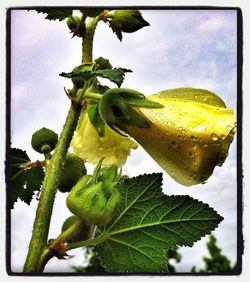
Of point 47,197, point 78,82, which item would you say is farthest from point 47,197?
point 78,82

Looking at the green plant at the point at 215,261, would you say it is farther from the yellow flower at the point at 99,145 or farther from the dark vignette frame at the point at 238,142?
the yellow flower at the point at 99,145

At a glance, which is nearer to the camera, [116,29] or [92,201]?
[92,201]

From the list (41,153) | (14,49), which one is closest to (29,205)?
(41,153)

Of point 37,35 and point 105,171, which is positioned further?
point 37,35

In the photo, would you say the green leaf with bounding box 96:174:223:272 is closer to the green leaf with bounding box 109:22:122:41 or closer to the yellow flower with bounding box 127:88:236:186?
the yellow flower with bounding box 127:88:236:186

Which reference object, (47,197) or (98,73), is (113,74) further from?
(47,197)

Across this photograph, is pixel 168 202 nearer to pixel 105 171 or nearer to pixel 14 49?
pixel 105 171
